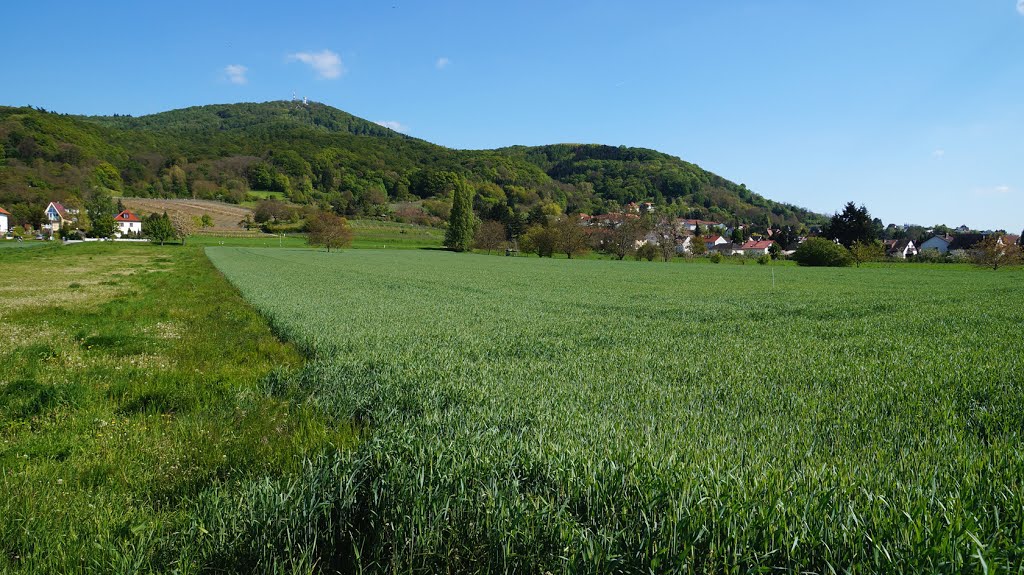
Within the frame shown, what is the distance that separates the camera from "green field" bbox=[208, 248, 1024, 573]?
2334 millimetres

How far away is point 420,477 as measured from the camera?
302 centimetres

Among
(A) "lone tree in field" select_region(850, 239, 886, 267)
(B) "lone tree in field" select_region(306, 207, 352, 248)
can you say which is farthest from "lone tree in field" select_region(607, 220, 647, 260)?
(B) "lone tree in field" select_region(306, 207, 352, 248)

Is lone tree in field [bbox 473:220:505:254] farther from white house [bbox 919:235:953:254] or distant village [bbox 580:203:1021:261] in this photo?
white house [bbox 919:235:953:254]

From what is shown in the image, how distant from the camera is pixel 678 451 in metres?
3.58

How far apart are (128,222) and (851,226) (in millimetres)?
166553

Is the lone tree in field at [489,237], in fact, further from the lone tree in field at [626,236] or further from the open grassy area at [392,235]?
the lone tree in field at [626,236]

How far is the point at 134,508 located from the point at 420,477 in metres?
2.38

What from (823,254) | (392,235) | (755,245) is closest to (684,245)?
(755,245)

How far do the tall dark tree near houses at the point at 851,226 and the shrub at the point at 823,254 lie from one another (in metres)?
29.7

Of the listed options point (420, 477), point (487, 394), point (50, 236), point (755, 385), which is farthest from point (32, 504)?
point (50, 236)

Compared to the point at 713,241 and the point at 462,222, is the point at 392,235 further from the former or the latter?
the point at 713,241

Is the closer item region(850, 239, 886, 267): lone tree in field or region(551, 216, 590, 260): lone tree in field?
region(850, 239, 886, 267): lone tree in field

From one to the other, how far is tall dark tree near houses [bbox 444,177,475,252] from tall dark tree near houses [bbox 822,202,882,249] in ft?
243

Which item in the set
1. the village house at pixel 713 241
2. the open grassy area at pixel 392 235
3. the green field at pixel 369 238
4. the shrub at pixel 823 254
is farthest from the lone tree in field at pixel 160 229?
the village house at pixel 713 241
